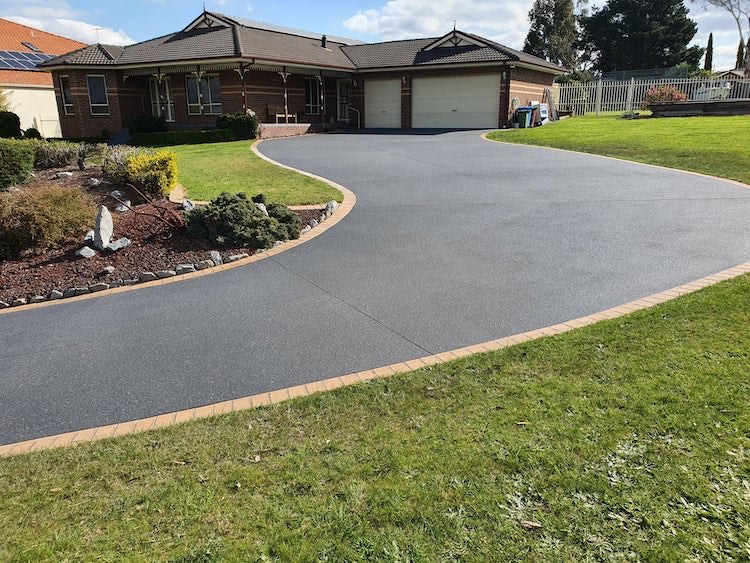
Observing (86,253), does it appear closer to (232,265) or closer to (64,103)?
(232,265)

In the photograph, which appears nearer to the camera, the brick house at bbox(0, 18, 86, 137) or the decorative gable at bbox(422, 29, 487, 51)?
the decorative gable at bbox(422, 29, 487, 51)

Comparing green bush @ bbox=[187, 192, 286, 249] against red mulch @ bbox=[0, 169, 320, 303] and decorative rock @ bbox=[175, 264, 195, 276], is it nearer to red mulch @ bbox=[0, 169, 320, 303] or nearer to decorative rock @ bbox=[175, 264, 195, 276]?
red mulch @ bbox=[0, 169, 320, 303]

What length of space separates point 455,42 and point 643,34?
42.5 metres

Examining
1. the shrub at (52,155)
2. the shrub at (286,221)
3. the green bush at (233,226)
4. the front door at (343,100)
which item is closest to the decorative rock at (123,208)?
the green bush at (233,226)

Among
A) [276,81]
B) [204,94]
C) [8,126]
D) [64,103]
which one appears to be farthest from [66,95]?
[276,81]

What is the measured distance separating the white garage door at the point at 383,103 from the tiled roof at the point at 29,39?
81.1 ft

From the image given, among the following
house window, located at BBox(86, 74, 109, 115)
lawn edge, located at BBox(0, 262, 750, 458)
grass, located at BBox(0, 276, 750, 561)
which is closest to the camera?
grass, located at BBox(0, 276, 750, 561)

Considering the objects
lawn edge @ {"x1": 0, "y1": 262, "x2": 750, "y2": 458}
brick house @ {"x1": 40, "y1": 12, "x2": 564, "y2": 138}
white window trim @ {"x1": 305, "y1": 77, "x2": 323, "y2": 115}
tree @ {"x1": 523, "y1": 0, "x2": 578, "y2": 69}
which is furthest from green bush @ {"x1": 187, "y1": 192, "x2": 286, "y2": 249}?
tree @ {"x1": 523, "y1": 0, "x2": 578, "y2": 69}

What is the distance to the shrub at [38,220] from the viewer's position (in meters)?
7.73

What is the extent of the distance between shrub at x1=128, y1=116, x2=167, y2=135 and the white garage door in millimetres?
10867

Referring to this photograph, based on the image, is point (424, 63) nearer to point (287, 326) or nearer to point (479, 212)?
point (479, 212)

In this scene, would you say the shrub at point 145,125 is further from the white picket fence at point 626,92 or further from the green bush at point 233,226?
the white picket fence at point 626,92

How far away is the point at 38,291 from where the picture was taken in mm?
6762

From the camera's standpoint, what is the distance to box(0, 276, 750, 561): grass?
8.61 ft
